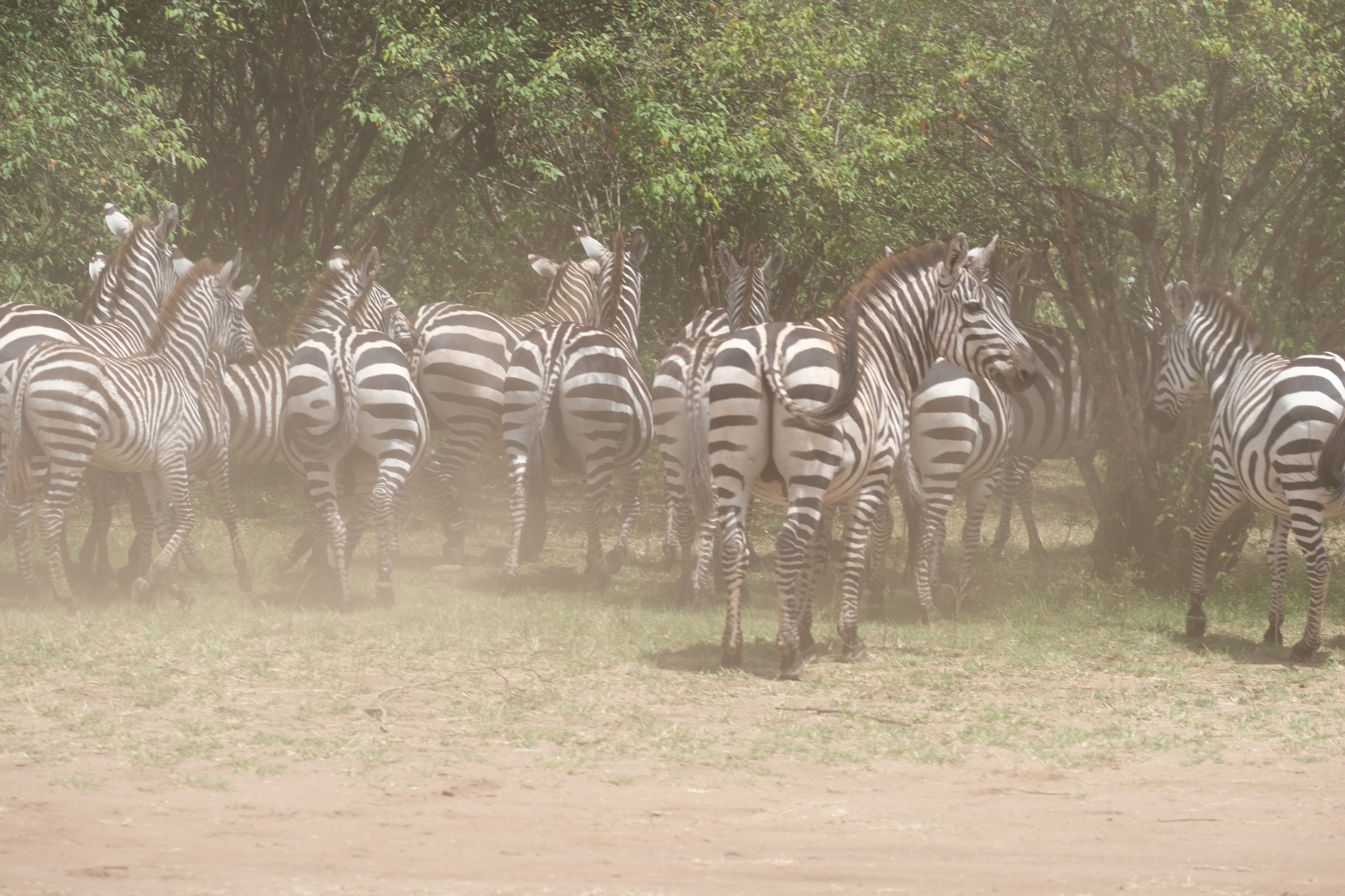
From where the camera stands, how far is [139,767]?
6.58m

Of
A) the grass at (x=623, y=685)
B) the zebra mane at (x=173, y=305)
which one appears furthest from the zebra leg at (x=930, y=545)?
the zebra mane at (x=173, y=305)

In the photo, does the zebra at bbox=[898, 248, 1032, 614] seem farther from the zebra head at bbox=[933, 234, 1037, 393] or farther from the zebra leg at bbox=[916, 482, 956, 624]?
the zebra head at bbox=[933, 234, 1037, 393]

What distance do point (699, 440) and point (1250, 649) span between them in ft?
13.1

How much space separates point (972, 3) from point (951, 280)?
3908 mm

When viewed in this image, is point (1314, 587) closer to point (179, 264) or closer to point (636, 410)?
point (636, 410)

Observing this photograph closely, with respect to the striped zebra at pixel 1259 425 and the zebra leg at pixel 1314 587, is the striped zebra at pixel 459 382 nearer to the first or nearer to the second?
the striped zebra at pixel 1259 425

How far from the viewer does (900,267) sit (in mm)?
9805

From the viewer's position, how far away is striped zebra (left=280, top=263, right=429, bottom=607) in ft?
37.6

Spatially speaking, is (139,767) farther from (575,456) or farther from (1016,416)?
(1016,416)

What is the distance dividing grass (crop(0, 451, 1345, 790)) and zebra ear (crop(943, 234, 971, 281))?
2495mm

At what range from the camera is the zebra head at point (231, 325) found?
40.4 ft

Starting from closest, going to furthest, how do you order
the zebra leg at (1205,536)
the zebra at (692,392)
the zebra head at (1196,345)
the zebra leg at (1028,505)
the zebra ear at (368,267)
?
the zebra leg at (1205,536), the zebra head at (1196,345), the zebra at (692,392), the zebra ear at (368,267), the zebra leg at (1028,505)

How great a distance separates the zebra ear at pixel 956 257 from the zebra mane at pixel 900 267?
87 mm

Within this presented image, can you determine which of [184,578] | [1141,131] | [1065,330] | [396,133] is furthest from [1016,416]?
[184,578]
